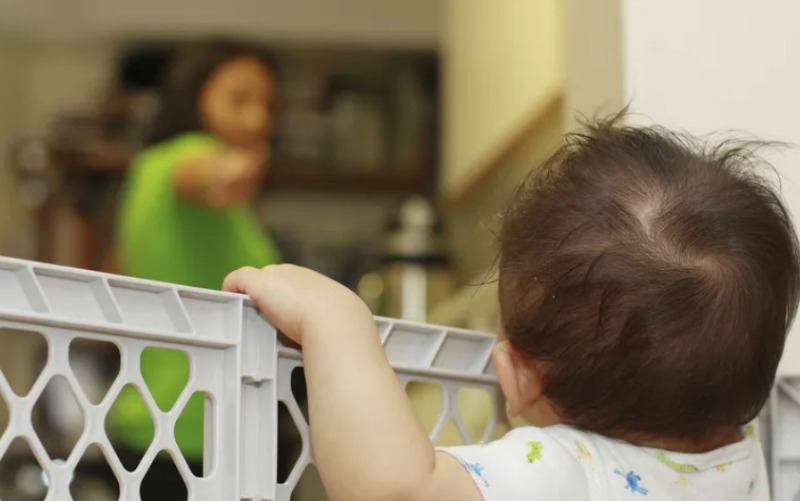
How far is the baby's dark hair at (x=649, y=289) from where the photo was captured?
0.68 meters

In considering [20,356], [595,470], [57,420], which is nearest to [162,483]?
[595,470]

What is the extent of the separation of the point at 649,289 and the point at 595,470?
4.3 inches

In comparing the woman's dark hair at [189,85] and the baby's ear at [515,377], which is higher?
Result: the woman's dark hair at [189,85]

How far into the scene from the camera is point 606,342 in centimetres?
68

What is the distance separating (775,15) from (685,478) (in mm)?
433

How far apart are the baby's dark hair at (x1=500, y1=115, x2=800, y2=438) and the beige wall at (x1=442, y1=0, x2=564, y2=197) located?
30.3 inches

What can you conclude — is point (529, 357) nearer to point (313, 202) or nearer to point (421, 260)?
point (421, 260)

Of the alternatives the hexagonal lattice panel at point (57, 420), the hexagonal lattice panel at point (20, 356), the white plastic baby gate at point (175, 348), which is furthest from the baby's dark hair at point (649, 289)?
the hexagonal lattice panel at point (20, 356)

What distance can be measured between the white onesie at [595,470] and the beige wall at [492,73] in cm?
85

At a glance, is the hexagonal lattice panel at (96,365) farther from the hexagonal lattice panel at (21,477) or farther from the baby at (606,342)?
the baby at (606,342)

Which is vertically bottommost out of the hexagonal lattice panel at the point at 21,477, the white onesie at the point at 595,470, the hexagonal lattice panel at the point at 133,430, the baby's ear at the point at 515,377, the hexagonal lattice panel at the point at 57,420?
the hexagonal lattice panel at the point at 21,477

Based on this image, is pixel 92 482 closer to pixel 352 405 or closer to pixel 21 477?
pixel 21 477

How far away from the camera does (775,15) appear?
95 centimetres

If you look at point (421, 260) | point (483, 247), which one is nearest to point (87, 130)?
point (421, 260)
